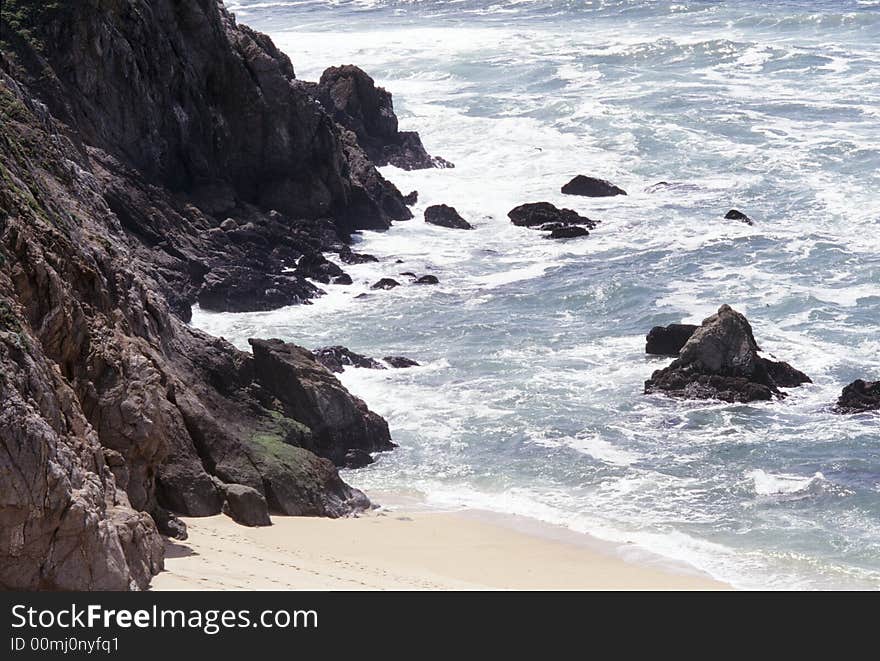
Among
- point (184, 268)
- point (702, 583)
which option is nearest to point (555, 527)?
point (702, 583)

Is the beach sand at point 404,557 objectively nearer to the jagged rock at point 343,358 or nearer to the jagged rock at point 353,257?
the jagged rock at point 343,358

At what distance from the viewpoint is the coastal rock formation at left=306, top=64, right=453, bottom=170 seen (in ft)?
165

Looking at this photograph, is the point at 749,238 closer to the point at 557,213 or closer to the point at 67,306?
the point at 557,213

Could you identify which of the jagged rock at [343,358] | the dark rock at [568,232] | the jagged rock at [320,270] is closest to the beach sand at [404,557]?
the jagged rock at [343,358]

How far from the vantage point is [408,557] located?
2003 centimetres

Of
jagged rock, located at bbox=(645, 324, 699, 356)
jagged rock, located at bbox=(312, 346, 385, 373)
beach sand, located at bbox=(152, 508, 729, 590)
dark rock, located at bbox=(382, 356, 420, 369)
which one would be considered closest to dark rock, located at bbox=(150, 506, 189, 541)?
beach sand, located at bbox=(152, 508, 729, 590)

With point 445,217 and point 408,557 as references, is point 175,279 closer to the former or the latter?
point 445,217

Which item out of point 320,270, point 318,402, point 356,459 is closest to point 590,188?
point 320,270

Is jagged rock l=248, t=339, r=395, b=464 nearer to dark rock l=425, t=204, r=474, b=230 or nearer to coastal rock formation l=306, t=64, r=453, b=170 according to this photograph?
dark rock l=425, t=204, r=474, b=230

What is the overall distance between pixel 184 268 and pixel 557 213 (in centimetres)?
1323

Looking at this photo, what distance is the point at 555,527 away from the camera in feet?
76.4

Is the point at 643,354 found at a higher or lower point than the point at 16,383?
lower

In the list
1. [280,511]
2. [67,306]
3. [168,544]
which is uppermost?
[67,306]
